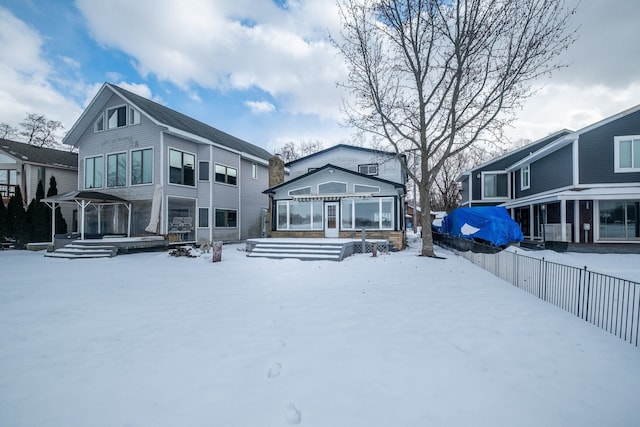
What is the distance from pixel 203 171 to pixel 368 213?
1039cm

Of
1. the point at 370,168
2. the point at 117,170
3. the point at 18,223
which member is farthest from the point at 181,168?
the point at 370,168

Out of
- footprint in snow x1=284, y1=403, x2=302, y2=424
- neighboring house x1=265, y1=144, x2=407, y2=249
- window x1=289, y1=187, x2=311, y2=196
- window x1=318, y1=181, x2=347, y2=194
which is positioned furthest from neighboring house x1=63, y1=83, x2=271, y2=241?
footprint in snow x1=284, y1=403, x2=302, y2=424

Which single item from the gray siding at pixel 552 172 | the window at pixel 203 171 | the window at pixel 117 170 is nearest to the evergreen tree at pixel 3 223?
the window at pixel 117 170

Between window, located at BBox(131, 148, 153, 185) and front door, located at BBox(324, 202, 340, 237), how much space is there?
985 cm

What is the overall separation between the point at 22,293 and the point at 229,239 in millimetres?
12728

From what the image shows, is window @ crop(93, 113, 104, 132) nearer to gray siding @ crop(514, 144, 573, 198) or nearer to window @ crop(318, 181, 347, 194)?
window @ crop(318, 181, 347, 194)

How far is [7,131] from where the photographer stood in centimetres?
2872

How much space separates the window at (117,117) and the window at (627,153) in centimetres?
2618

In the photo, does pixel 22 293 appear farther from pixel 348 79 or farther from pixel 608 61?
pixel 608 61

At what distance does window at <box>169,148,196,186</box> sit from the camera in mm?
16172

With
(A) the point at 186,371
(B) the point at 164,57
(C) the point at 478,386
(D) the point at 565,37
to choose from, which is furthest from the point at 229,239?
(D) the point at 565,37

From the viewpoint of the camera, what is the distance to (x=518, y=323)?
Result: 14.9 ft

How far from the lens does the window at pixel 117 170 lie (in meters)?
16.7

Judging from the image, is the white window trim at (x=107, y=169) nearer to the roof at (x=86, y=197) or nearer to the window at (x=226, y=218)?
the roof at (x=86, y=197)
